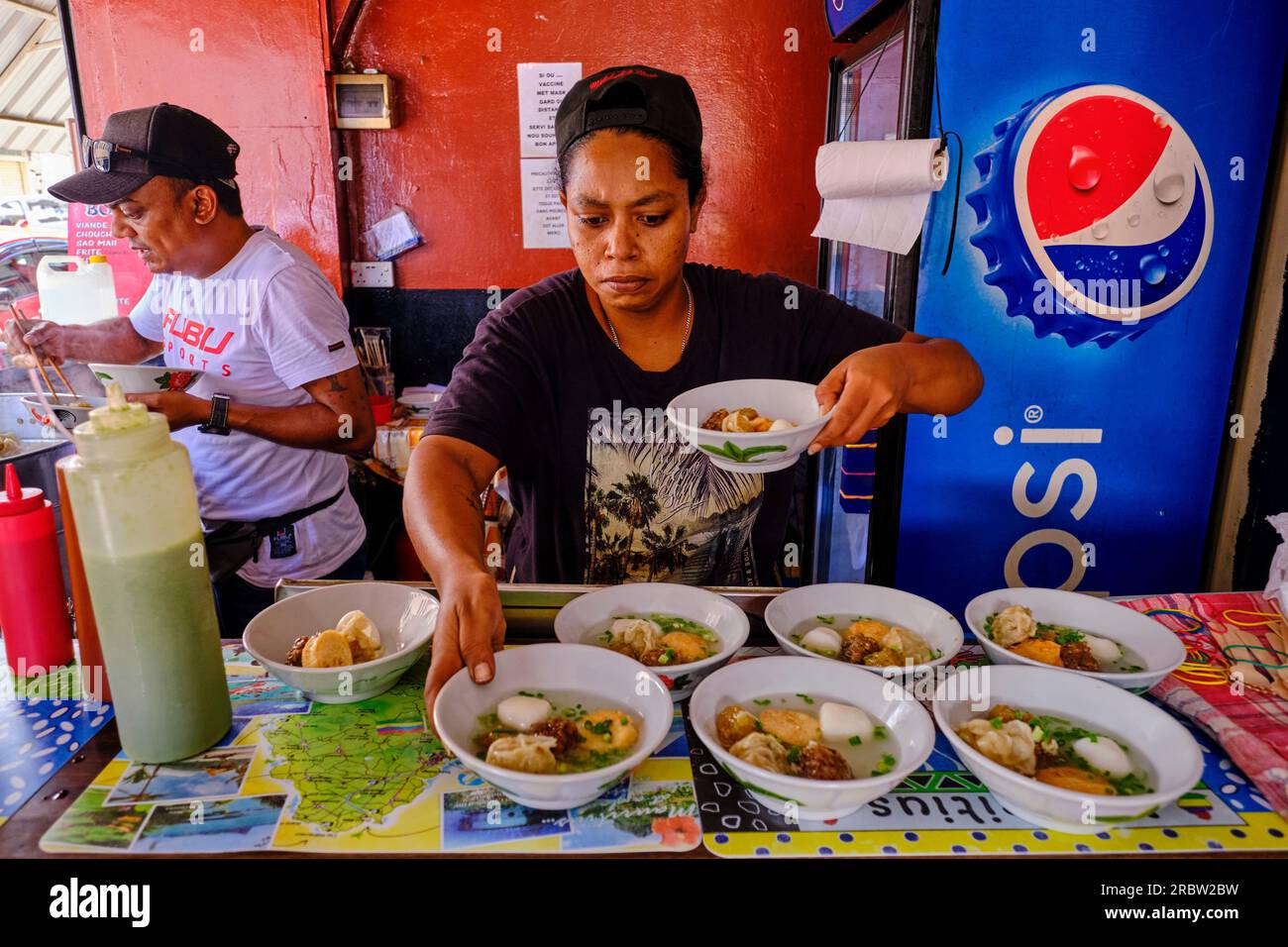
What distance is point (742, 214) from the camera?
179 inches

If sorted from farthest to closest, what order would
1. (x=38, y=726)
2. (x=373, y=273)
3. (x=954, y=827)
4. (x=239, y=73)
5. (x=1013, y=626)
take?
1. (x=373, y=273)
2. (x=239, y=73)
3. (x=1013, y=626)
4. (x=38, y=726)
5. (x=954, y=827)

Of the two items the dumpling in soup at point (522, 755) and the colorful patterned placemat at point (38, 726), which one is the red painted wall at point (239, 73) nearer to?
the colorful patterned placemat at point (38, 726)

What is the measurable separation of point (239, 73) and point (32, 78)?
256cm

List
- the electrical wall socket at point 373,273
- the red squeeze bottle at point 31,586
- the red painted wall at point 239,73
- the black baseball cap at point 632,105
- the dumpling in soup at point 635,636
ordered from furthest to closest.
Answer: the electrical wall socket at point 373,273
the red painted wall at point 239,73
the black baseball cap at point 632,105
the dumpling in soup at point 635,636
the red squeeze bottle at point 31,586

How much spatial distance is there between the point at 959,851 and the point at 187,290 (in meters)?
2.92

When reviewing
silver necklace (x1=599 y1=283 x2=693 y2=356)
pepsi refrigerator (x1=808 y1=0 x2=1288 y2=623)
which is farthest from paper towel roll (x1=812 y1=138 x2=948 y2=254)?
silver necklace (x1=599 y1=283 x2=693 y2=356)

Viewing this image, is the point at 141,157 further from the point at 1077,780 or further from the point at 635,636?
the point at 1077,780

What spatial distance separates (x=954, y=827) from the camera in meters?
1.17

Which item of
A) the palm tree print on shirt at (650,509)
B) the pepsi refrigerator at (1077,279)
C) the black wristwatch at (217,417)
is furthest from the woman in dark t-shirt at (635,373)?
the black wristwatch at (217,417)

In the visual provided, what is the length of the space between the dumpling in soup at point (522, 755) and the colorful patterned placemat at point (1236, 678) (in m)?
1.13

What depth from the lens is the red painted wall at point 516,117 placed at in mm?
4348

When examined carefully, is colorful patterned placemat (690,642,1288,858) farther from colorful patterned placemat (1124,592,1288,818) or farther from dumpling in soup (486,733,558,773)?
dumpling in soup (486,733,558,773)

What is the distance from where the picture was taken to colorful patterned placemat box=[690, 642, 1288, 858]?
1124 millimetres

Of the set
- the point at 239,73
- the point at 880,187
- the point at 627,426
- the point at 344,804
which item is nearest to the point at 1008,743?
the point at 344,804
